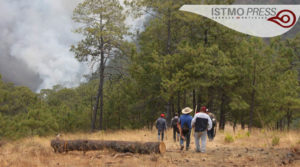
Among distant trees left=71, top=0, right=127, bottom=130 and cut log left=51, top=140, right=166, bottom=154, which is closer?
cut log left=51, top=140, right=166, bottom=154

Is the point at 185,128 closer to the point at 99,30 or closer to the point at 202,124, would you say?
the point at 202,124

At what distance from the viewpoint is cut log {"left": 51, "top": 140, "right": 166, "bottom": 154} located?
30.6 feet

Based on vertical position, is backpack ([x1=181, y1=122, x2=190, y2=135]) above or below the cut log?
above

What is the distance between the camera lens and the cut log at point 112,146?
9336mm

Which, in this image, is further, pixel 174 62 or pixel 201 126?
pixel 174 62

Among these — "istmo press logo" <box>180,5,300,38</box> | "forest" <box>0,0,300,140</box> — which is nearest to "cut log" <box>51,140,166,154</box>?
"forest" <box>0,0,300,140</box>

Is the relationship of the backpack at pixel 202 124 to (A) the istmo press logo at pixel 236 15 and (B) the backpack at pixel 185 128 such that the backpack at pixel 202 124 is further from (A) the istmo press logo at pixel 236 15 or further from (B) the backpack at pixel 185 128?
(A) the istmo press logo at pixel 236 15

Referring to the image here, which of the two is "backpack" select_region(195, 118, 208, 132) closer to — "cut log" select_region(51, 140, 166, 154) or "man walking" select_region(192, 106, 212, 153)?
"man walking" select_region(192, 106, 212, 153)

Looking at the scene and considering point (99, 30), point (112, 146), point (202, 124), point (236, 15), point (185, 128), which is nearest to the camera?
point (112, 146)

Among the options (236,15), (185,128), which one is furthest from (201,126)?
(236,15)

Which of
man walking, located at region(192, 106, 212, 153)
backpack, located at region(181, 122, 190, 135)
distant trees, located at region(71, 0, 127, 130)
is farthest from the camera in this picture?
distant trees, located at region(71, 0, 127, 130)

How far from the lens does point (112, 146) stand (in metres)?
10.0

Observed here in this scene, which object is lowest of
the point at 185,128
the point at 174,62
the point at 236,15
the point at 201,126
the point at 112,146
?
the point at 112,146

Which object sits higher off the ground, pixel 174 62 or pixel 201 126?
pixel 174 62
